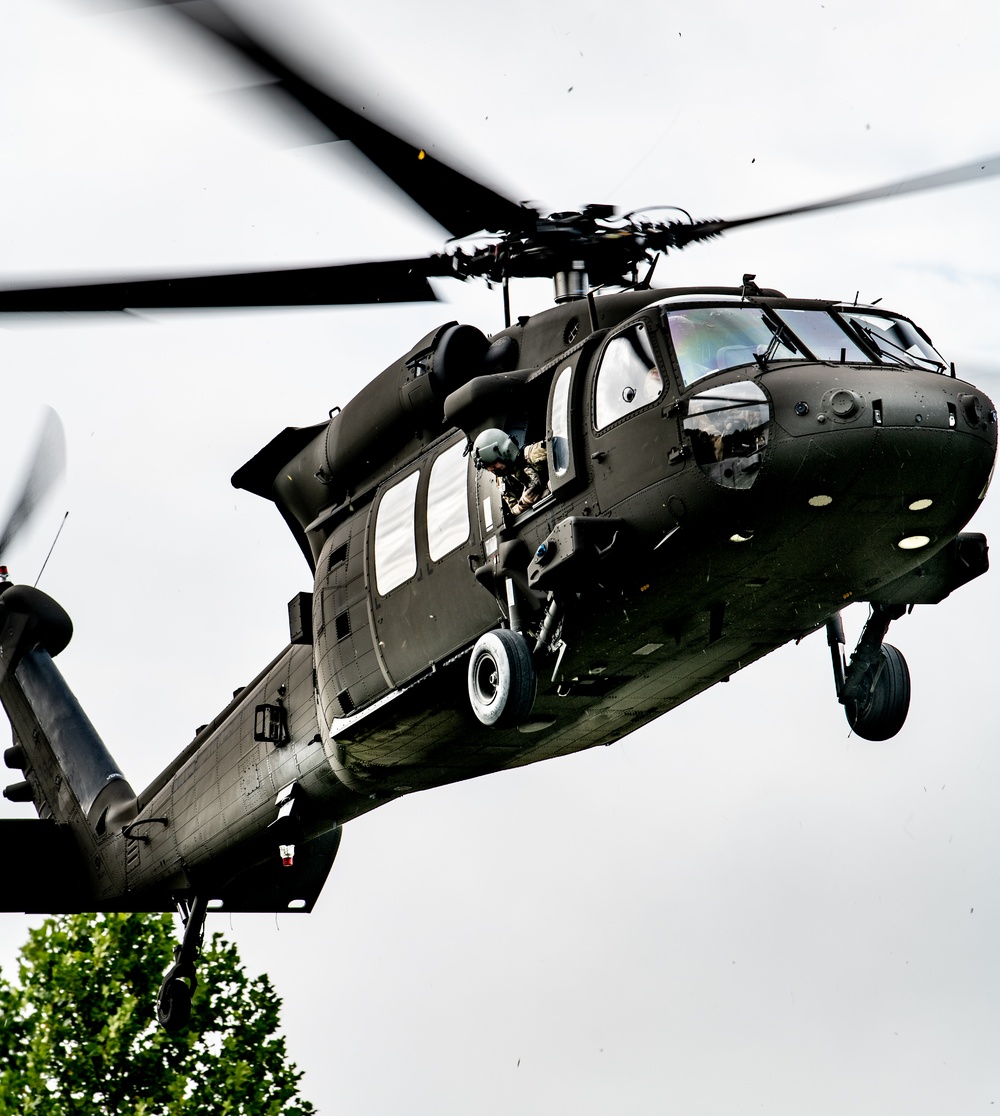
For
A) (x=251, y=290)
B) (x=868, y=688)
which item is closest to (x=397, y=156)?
(x=251, y=290)

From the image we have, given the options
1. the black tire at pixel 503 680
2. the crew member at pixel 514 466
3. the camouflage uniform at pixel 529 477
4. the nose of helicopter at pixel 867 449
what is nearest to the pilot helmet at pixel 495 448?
the crew member at pixel 514 466

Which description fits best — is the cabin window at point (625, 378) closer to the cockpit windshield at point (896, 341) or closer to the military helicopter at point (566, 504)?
the military helicopter at point (566, 504)

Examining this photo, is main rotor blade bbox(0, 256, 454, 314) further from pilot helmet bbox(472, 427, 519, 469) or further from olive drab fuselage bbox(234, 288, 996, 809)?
pilot helmet bbox(472, 427, 519, 469)

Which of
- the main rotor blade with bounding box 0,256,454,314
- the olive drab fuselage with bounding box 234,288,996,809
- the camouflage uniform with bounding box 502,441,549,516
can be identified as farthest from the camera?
the main rotor blade with bounding box 0,256,454,314

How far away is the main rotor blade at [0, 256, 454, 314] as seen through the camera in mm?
10969

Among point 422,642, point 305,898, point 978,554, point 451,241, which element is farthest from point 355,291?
point 305,898

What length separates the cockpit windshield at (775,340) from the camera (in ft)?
32.1

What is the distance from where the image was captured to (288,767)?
1369cm

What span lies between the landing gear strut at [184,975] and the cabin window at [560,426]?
6.88m

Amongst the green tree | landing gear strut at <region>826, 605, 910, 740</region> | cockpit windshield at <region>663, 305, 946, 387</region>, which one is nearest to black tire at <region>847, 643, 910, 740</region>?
landing gear strut at <region>826, 605, 910, 740</region>

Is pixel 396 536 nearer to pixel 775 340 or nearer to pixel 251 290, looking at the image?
pixel 251 290

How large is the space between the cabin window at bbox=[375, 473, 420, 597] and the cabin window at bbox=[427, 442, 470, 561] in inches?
9.4

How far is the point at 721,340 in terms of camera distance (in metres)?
9.90

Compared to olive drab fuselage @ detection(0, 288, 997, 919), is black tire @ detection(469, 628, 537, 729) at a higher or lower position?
lower
